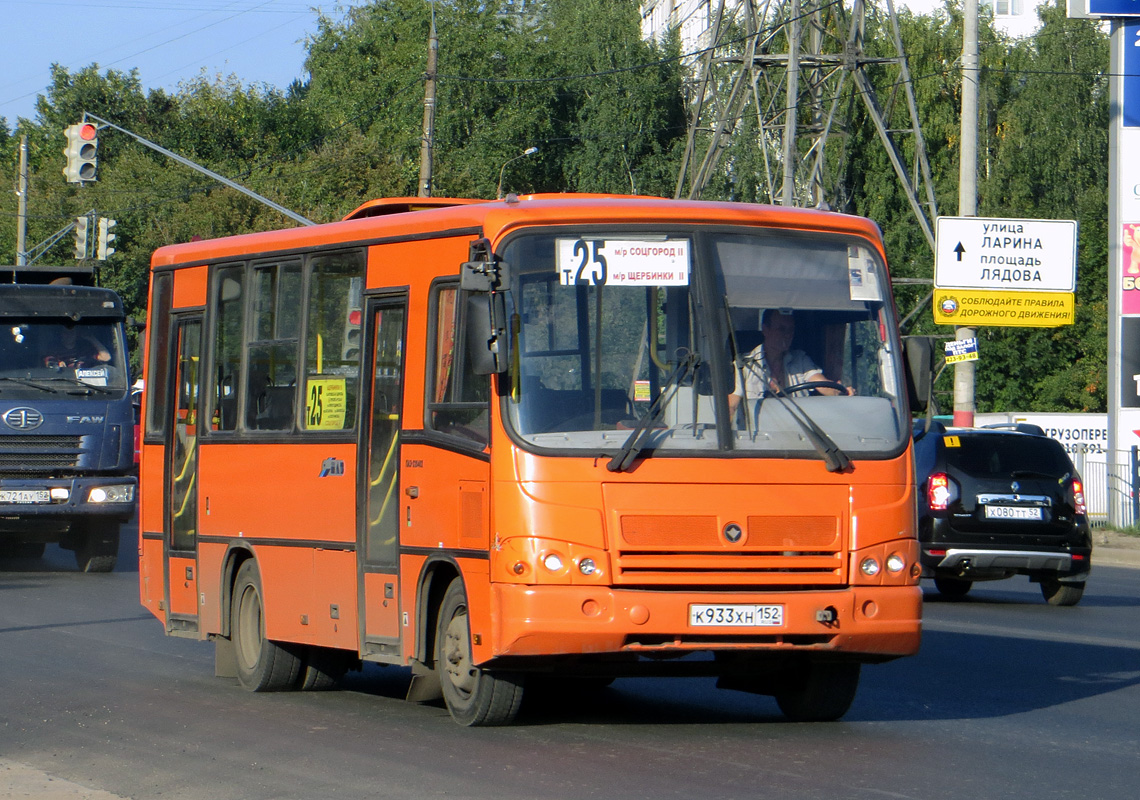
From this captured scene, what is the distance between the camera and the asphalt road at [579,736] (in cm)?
783

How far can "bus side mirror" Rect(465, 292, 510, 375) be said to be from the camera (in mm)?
8852

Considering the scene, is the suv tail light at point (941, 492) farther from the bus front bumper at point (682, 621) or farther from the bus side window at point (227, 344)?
the bus front bumper at point (682, 621)

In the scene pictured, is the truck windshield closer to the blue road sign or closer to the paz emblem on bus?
the paz emblem on bus

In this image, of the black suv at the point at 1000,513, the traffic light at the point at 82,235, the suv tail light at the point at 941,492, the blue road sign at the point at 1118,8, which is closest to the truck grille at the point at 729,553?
the black suv at the point at 1000,513

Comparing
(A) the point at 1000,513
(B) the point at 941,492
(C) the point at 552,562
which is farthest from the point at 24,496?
(C) the point at 552,562

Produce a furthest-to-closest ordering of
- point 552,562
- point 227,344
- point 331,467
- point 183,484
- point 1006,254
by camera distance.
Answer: point 1006,254
point 183,484
point 227,344
point 331,467
point 552,562

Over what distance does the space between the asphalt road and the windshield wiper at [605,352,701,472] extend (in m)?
1.33

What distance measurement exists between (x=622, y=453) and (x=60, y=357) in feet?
43.3

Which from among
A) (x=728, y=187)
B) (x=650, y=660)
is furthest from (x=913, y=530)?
(x=728, y=187)

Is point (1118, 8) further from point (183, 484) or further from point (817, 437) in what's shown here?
point (817, 437)

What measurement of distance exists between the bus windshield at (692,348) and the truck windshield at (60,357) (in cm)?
1252

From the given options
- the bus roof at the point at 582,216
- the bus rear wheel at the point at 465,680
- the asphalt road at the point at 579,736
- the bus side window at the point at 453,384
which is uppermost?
the bus roof at the point at 582,216

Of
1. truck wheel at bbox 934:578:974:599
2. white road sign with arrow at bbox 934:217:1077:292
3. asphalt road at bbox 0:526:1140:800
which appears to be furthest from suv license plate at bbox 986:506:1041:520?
white road sign with arrow at bbox 934:217:1077:292

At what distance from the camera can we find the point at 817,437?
911cm
